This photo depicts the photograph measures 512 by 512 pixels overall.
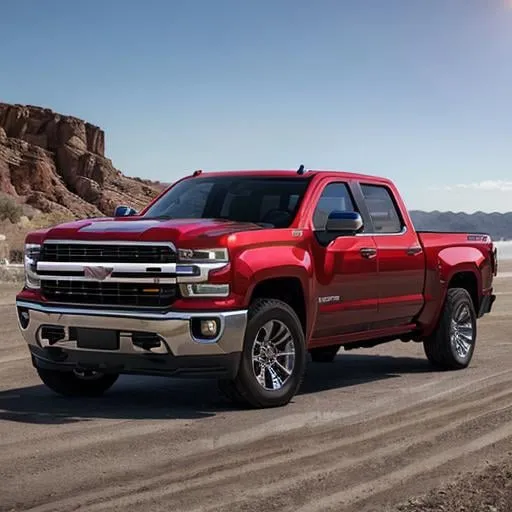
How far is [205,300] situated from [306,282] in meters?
1.09

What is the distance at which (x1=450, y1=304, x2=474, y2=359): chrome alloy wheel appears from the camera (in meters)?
10.1

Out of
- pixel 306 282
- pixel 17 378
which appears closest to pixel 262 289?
pixel 306 282

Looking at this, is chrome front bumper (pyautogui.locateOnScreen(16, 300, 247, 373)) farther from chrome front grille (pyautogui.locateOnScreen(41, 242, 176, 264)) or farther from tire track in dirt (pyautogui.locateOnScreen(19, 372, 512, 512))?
tire track in dirt (pyautogui.locateOnScreen(19, 372, 512, 512))

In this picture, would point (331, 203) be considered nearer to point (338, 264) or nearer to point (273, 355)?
point (338, 264)

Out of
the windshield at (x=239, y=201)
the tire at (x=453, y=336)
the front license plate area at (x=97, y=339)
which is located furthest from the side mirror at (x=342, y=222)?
the tire at (x=453, y=336)

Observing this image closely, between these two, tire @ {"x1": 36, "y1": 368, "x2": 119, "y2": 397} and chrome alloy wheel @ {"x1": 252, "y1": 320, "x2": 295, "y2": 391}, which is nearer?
chrome alloy wheel @ {"x1": 252, "y1": 320, "x2": 295, "y2": 391}

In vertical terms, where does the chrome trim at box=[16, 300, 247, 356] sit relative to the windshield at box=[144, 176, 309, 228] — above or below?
below

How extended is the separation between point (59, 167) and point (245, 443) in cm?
7791

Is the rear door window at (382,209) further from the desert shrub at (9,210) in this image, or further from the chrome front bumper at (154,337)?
the desert shrub at (9,210)

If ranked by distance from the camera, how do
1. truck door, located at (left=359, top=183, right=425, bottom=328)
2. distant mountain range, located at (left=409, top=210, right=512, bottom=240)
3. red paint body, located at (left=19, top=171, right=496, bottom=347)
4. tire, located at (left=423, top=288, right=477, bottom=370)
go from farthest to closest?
distant mountain range, located at (left=409, top=210, right=512, bottom=240), tire, located at (left=423, top=288, right=477, bottom=370), truck door, located at (left=359, top=183, right=425, bottom=328), red paint body, located at (left=19, top=171, right=496, bottom=347)

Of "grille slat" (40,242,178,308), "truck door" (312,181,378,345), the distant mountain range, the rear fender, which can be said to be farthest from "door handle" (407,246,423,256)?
the distant mountain range

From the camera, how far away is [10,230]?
36.4m

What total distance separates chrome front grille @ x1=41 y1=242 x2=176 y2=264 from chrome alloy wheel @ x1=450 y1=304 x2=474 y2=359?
412 centimetres

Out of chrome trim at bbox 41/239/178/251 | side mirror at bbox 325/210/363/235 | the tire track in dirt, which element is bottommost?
the tire track in dirt
